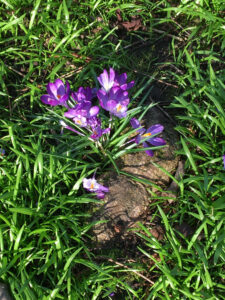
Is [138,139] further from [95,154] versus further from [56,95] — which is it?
[56,95]

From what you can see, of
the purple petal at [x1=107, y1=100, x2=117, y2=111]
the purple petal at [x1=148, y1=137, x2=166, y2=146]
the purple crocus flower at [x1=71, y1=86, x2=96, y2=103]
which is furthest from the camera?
the purple petal at [x1=148, y1=137, x2=166, y2=146]

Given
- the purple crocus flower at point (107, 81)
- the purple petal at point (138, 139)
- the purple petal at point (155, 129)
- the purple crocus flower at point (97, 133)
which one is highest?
the purple crocus flower at point (107, 81)

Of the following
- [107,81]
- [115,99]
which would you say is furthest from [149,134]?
[107,81]

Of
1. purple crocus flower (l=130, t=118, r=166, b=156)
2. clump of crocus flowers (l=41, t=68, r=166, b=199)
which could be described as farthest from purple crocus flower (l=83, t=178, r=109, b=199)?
purple crocus flower (l=130, t=118, r=166, b=156)

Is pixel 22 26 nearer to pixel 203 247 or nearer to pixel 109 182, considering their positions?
pixel 109 182

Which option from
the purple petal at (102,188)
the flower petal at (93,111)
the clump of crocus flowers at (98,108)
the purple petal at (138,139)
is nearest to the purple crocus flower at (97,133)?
the clump of crocus flowers at (98,108)

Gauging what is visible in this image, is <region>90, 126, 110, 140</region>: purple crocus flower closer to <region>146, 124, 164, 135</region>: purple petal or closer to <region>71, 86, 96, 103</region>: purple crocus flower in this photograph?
<region>71, 86, 96, 103</region>: purple crocus flower

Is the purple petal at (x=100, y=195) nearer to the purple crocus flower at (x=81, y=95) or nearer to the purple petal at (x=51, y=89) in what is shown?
the purple crocus flower at (x=81, y=95)
